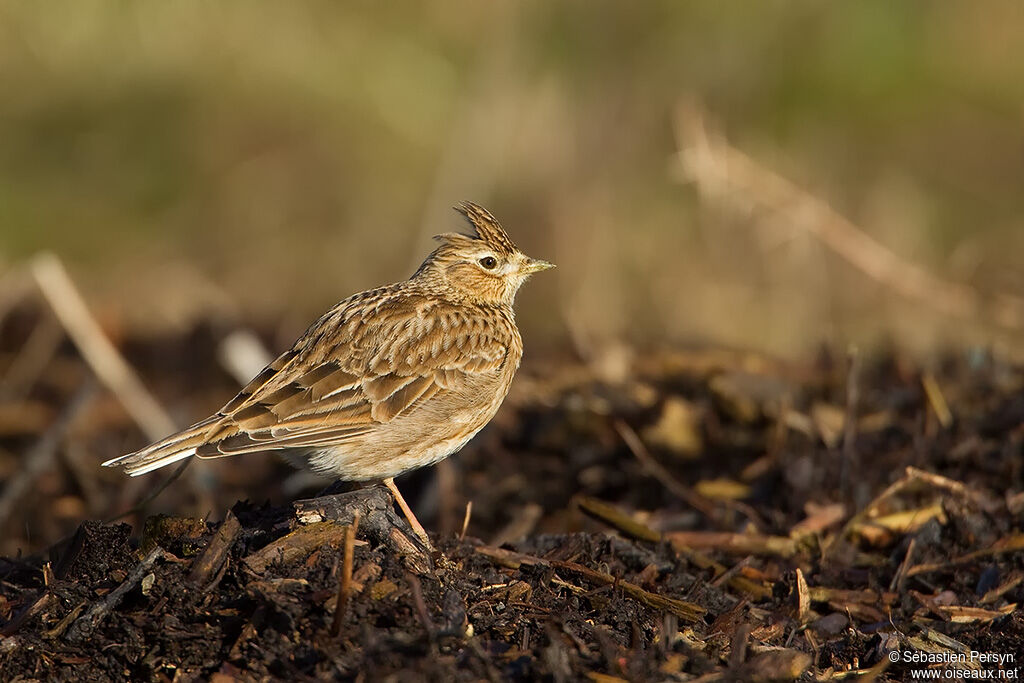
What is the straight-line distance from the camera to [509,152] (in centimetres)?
1241

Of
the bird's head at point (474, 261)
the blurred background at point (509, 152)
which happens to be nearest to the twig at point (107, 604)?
the bird's head at point (474, 261)

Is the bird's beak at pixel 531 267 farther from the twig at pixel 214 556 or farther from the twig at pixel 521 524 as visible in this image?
the twig at pixel 214 556

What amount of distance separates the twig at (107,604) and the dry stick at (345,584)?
0.68 metres

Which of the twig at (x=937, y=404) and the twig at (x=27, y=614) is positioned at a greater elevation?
the twig at (x=27, y=614)

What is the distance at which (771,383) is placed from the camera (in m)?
7.45

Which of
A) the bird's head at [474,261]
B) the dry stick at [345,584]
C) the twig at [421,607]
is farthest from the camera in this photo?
the bird's head at [474,261]

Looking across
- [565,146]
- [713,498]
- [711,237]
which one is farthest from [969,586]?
[565,146]

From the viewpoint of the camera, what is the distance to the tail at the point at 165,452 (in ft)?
17.1

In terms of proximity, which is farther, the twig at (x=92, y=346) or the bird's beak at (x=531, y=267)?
the twig at (x=92, y=346)

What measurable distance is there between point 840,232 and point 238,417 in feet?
13.8

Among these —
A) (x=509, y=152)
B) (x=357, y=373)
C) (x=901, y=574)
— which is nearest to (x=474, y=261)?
(x=357, y=373)

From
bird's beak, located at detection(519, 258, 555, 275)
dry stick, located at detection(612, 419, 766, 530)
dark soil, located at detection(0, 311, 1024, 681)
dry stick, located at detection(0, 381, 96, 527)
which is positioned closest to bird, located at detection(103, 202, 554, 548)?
dark soil, located at detection(0, 311, 1024, 681)

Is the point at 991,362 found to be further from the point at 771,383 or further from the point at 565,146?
the point at 565,146

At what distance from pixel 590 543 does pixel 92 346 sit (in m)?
3.86
